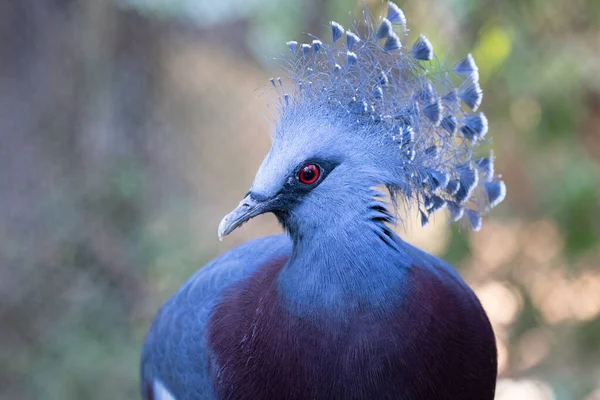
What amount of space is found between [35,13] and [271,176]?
3.29 meters

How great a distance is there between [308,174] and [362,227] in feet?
0.59

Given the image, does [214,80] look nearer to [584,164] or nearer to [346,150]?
[584,164]

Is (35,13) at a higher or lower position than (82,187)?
higher

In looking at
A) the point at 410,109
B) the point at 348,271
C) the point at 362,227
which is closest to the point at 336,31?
the point at 410,109

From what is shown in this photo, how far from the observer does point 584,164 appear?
2.73 m

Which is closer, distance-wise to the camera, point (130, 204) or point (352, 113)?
point (352, 113)

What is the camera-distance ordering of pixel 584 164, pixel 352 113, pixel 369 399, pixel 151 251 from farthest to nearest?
1. pixel 151 251
2. pixel 584 164
3. pixel 352 113
4. pixel 369 399

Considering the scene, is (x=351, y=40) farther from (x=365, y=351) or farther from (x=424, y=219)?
(x=365, y=351)

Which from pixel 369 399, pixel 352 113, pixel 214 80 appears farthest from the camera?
pixel 214 80

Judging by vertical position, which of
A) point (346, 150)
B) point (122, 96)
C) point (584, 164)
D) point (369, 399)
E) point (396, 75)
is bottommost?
point (369, 399)

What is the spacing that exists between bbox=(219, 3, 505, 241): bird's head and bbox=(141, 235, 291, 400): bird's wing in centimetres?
40

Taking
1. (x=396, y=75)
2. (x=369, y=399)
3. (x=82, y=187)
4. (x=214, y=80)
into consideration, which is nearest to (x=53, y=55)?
(x=82, y=187)

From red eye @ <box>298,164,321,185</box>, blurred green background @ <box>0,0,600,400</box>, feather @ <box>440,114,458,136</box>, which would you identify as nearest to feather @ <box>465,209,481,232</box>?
feather @ <box>440,114,458,136</box>

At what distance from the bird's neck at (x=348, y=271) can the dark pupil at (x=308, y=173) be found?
129 mm
